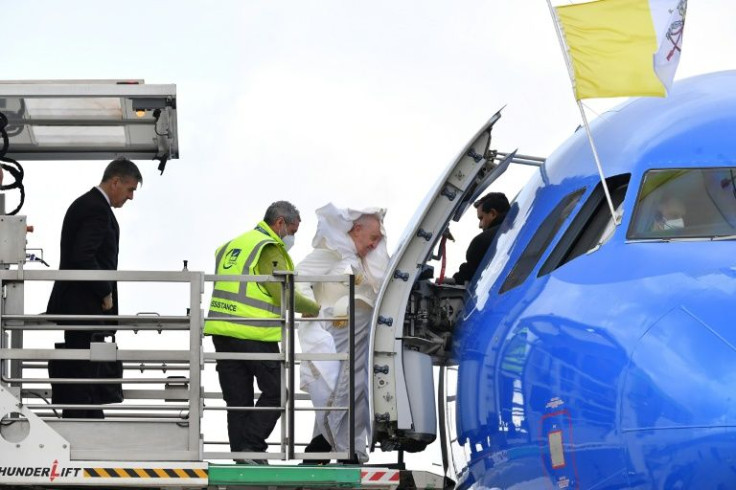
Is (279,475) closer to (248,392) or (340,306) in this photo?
(248,392)

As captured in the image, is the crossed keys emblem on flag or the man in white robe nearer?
the crossed keys emblem on flag

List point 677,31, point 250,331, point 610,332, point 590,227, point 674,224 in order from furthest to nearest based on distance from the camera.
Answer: point 250,331 < point 677,31 < point 590,227 < point 674,224 < point 610,332

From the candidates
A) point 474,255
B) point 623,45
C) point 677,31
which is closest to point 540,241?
point 623,45

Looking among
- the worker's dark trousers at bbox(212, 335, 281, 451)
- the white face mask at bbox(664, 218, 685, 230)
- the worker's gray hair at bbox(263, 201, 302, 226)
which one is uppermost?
the worker's gray hair at bbox(263, 201, 302, 226)

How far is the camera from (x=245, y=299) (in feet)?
38.8

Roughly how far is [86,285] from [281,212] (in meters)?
1.89

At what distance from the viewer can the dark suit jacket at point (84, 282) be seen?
11312 millimetres

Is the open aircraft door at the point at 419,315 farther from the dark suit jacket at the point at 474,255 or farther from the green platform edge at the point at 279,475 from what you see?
the green platform edge at the point at 279,475

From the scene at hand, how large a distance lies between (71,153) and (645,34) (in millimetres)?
5517

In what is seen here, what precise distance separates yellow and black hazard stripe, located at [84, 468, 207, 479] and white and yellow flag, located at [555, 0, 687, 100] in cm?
359

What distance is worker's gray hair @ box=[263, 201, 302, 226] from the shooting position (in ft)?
41.0

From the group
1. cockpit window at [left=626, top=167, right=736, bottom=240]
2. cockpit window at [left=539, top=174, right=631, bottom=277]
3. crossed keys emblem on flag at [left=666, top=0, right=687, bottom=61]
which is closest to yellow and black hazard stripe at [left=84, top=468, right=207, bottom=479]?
cockpit window at [left=539, top=174, right=631, bottom=277]

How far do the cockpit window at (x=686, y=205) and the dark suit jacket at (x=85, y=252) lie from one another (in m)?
4.56

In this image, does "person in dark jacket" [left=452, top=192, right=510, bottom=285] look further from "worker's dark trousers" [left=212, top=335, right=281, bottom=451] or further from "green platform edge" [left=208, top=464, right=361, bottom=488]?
"green platform edge" [left=208, top=464, right=361, bottom=488]
